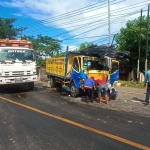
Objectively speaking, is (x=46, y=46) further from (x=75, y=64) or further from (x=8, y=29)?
(x=75, y=64)

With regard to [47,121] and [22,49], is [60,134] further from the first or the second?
[22,49]

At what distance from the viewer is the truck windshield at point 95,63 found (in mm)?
11320

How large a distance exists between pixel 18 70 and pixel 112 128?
8.20 meters

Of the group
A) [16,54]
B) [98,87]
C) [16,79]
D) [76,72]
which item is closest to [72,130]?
[98,87]

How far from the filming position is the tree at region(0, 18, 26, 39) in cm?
3653

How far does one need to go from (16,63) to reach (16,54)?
55 cm

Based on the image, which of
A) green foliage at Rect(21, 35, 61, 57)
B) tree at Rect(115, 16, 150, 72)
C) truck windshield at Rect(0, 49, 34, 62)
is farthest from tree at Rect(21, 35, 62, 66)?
truck windshield at Rect(0, 49, 34, 62)

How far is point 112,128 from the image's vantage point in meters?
5.79

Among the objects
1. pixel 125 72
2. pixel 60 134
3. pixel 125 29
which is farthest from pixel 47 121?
pixel 125 72

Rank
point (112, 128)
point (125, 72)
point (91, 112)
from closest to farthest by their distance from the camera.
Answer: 1. point (112, 128)
2. point (91, 112)
3. point (125, 72)

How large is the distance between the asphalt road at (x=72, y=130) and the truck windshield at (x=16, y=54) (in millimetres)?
5100

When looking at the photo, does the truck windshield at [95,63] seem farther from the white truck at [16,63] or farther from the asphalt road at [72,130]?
the asphalt road at [72,130]

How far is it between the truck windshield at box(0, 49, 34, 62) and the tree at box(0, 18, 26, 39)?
25.5 m

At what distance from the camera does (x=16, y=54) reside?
12.7m
